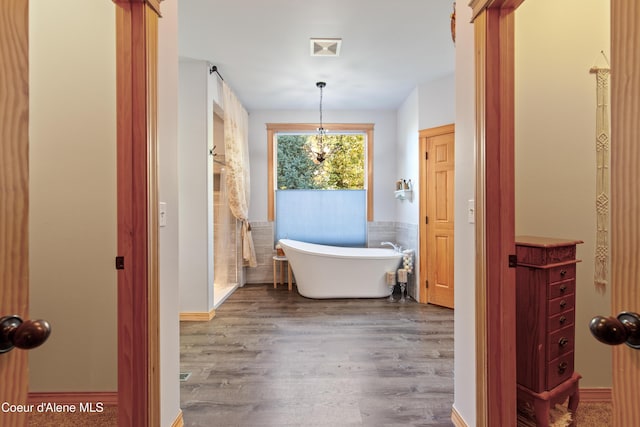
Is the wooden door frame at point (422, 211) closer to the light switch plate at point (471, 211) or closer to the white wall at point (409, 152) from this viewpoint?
the white wall at point (409, 152)

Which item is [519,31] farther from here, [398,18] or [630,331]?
[630,331]

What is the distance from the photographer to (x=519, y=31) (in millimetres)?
1886

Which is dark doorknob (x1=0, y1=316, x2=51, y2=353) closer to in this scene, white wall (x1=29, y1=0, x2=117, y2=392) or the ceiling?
white wall (x1=29, y1=0, x2=117, y2=392)

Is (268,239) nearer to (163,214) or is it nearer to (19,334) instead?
(163,214)

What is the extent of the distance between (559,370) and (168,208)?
7.09 ft

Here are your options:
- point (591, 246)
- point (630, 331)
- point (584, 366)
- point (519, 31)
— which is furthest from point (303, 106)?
point (630, 331)

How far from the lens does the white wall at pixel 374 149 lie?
192 inches

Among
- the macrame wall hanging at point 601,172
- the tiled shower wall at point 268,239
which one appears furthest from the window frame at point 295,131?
the macrame wall hanging at point 601,172

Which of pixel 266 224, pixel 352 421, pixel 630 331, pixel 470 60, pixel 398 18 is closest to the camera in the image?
pixel 630 331

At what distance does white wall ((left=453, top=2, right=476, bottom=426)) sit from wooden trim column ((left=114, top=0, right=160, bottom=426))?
151cm

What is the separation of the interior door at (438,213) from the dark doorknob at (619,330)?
3.41m

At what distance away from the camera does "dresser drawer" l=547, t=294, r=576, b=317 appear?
58.2 inches

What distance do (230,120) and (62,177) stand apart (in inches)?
90.0

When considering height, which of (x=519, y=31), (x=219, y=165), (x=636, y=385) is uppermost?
(x=519, y=31)
